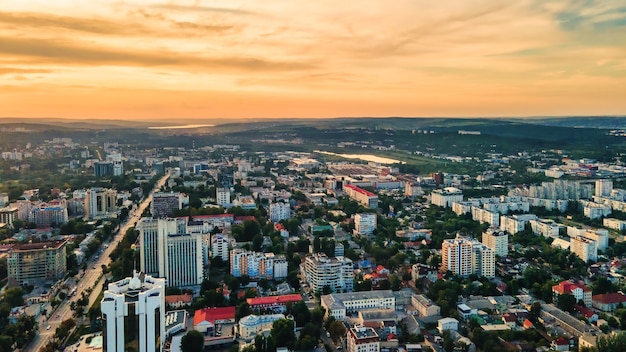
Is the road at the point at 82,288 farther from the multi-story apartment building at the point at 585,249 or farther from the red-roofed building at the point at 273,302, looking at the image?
the multi-story apartment building at the point at 585,249

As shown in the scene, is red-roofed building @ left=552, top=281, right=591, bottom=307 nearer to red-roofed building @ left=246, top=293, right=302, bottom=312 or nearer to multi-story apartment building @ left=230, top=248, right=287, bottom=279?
red-roofed building @ left=246, top=293, right=302, bottom=312

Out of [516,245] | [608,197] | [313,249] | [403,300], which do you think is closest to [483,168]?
[608,197]

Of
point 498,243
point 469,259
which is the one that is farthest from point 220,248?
point 498,243

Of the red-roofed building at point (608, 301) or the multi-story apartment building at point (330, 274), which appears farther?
the multi-story apartment building at point (330, 274)

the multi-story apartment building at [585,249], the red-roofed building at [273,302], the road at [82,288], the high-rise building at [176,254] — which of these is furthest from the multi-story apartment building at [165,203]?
the multi-story apartment building at [585,249]

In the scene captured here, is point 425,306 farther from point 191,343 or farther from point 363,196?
point 363,196

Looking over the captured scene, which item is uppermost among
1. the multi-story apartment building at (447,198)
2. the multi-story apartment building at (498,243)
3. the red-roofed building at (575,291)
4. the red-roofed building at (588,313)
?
the multi-story apartment building at (447,198)

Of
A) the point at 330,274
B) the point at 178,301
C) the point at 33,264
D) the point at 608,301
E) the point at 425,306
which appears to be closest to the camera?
the point at 425,306
